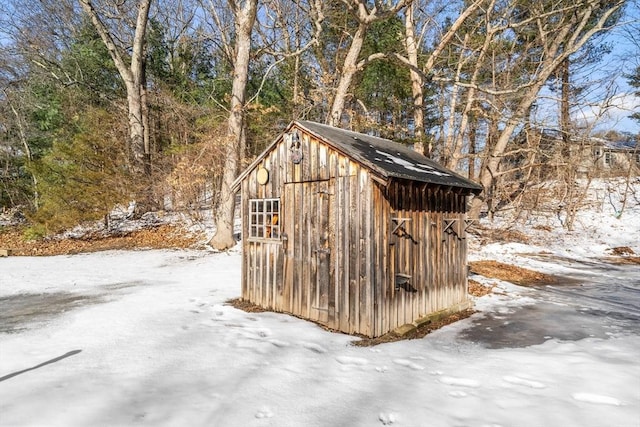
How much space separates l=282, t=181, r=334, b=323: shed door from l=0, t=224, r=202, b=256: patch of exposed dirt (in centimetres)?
970

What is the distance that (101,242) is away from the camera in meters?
15.5

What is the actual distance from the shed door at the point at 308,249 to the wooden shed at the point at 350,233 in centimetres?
2

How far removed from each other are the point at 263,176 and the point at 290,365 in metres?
3.77

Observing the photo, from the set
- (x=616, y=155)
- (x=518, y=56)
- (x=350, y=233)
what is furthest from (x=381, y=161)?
(x=616, y=155)

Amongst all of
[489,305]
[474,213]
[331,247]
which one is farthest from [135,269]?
[474,213]

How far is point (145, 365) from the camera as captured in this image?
4.32m

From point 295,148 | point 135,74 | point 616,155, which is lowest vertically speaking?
point 295,148

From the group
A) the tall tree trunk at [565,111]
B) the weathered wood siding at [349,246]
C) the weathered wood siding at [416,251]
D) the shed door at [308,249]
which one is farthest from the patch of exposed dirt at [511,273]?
the shed door at [308,249]

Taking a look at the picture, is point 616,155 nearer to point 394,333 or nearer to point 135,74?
point 394,333

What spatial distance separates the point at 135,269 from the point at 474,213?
1446 centimetres

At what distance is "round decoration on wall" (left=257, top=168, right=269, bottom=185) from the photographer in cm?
694

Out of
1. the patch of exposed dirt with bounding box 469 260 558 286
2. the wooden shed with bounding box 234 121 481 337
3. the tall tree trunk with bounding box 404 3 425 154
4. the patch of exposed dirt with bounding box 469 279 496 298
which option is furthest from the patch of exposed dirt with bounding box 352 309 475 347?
the tall tree trunk with bounding box 404 3 425 154

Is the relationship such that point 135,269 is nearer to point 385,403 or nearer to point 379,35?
point 385,403

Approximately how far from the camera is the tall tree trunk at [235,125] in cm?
1371
